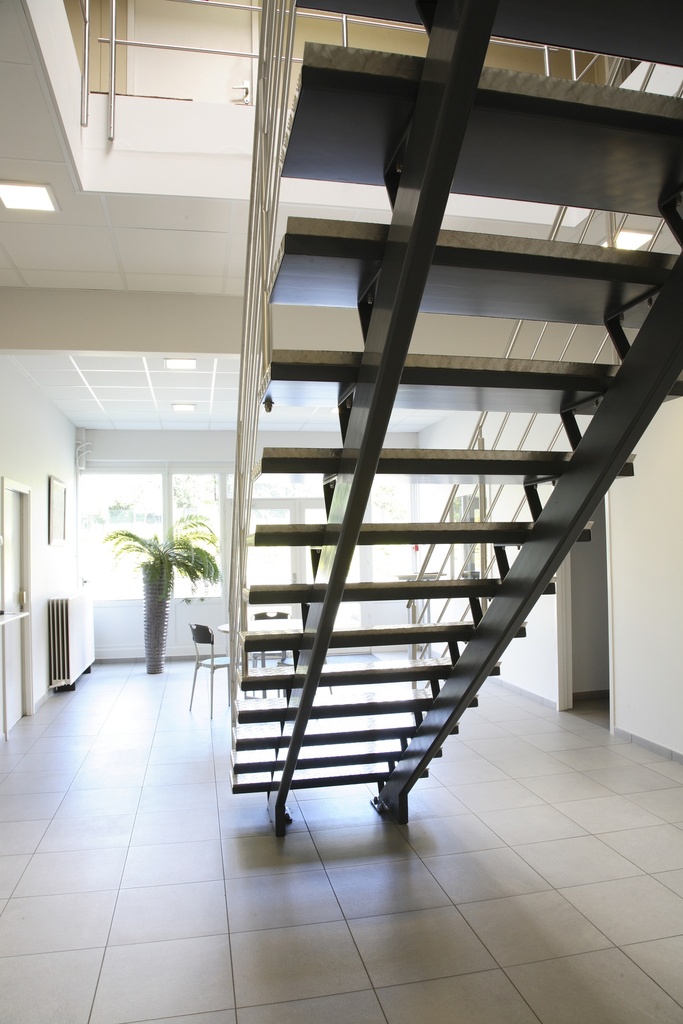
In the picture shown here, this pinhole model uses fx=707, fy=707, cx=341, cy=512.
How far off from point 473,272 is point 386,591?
4.70 feet

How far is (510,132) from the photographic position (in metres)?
1.40

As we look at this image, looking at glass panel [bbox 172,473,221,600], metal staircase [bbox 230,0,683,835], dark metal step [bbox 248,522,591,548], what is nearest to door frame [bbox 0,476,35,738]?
glass panel [bbox 172,473,221,600]

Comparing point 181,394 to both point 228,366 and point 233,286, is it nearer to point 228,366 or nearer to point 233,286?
point 228,366

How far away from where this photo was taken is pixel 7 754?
562 cm

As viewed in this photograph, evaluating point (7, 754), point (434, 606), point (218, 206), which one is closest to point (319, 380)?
point (218, 206)

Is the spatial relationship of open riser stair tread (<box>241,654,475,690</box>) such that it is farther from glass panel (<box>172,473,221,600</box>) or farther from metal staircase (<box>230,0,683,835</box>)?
glass panel (<box>172,473,221,600</box>)

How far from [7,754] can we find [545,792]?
4.12m

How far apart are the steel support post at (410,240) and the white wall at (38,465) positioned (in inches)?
199

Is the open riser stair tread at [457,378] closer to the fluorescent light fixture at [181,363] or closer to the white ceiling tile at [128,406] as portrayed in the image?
the fluorescent light fixture at [181,363]

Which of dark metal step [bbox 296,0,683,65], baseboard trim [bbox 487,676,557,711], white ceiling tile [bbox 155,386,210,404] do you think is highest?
white ceiling tile [bbox 155,386,210,404]

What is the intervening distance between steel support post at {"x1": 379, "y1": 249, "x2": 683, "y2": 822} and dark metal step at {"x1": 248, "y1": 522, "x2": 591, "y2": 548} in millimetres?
95

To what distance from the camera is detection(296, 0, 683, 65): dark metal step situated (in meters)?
1.28

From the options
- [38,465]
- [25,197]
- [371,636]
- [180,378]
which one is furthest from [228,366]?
[371,636]

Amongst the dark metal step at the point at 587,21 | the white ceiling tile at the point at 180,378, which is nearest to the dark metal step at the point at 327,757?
the dark metal step at the point at 587,21
